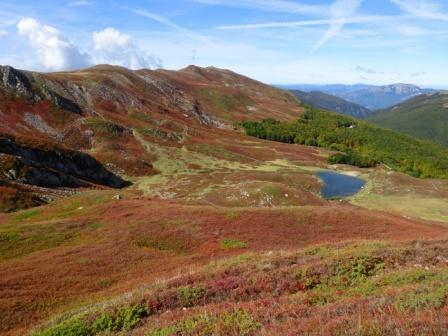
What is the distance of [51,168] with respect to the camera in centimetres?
8356

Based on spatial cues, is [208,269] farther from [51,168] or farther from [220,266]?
[51,168]

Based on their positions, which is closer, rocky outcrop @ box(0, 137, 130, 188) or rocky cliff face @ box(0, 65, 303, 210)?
rocky outcrop @ box(0, 137, 130, 188)

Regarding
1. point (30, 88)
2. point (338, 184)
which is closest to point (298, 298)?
point (338, 184)

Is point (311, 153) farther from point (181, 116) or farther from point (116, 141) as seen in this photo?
point (116, 141)

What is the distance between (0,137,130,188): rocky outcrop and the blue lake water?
170 feet

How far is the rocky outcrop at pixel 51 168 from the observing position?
7119cm

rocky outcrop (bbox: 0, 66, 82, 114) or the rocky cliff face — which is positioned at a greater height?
rocky outcrop (bbox: 0, 66, 82, 114)

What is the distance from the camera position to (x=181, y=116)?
607ft

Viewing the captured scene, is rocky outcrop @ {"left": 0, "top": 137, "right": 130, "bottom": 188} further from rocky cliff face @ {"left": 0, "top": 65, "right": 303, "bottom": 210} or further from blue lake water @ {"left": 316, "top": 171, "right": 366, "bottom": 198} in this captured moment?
blue lake water @ {"left": 316, "top": 171, "right": 366, "bottom": 198}

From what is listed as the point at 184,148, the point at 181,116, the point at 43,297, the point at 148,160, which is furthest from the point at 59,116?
the point at 43,297

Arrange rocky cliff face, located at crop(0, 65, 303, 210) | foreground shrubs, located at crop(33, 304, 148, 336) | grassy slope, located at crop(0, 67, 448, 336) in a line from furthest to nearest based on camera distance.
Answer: rocky cliff face, located at crop(0, 65, 303, 210)
foreground shrubs, located at crop(33, 304, 148, 336)
grassy slope, located at crop(0, 67, 448, 336)

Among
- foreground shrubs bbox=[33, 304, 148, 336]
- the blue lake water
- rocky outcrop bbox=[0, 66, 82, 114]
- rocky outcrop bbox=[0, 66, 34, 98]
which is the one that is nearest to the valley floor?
foreground shrubs bbox=[33, 304, 148, 336]

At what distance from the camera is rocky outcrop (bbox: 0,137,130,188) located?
7119 centimetres

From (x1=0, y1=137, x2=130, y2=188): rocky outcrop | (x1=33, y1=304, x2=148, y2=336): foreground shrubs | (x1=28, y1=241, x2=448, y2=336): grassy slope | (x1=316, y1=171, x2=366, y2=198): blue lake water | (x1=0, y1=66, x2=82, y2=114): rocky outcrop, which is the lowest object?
(x1=316, y1=171, x2=366, y2=198): blue lake water
